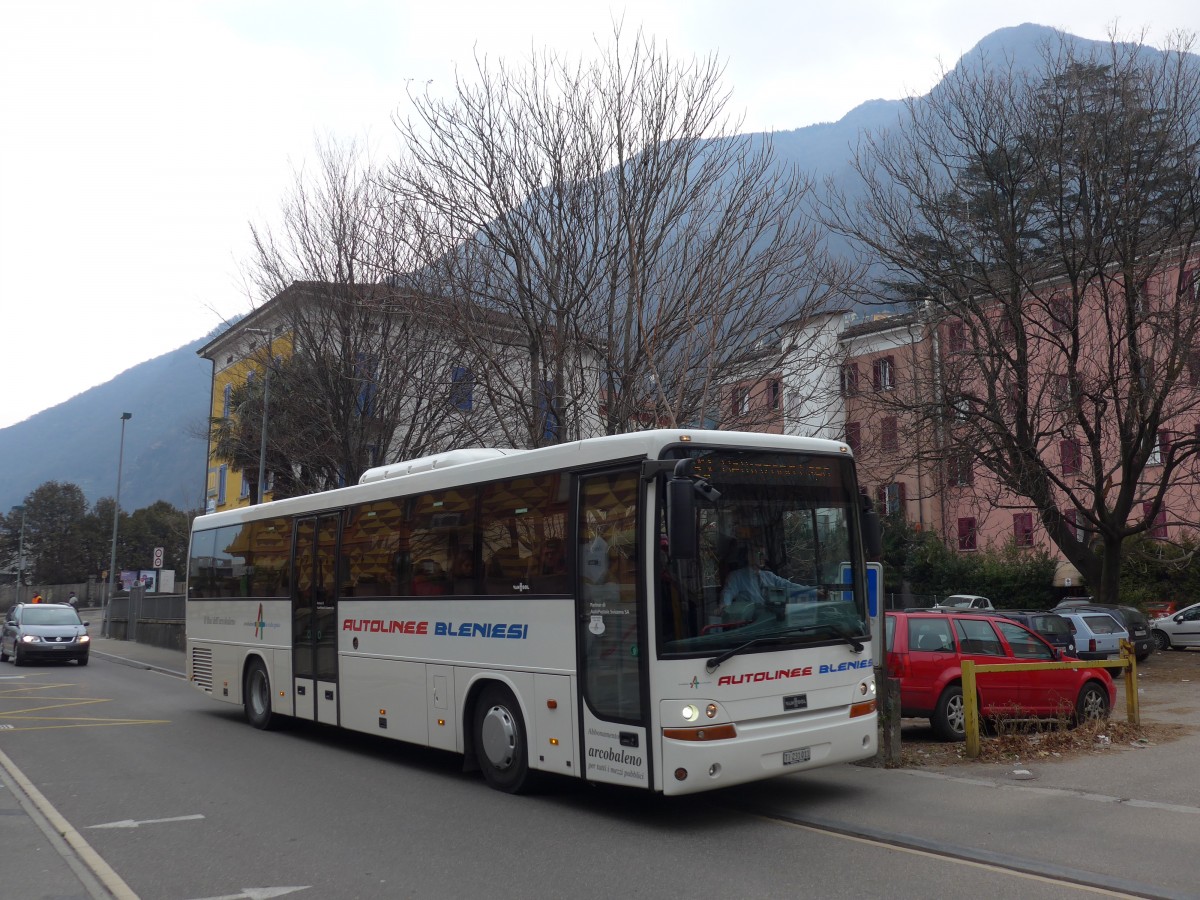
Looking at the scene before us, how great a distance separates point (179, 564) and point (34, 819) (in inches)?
2950

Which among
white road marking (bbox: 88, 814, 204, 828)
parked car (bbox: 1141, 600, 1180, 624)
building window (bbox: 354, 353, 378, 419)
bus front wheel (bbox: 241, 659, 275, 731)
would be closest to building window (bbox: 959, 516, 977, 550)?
parked car (bbox: 1141, 600, 1180, 624)

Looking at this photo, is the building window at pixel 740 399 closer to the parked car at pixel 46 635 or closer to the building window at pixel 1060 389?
the building window at pixel 1060 389

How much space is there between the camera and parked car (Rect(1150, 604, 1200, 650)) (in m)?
32.0

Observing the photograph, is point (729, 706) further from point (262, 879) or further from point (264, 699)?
point (264, 699)

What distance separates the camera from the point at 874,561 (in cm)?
1080

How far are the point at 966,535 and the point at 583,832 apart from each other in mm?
42946

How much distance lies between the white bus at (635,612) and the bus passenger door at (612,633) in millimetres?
16

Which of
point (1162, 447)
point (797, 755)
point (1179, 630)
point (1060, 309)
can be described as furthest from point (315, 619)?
point (1179, 630)

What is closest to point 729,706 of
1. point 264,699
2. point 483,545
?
point 483,545

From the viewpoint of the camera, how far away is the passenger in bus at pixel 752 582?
8.29 metres

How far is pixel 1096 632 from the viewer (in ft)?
80.3

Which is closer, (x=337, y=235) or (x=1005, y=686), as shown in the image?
(x=1005, y=686)

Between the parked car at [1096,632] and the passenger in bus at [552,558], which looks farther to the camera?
the parked car at [1096,632]

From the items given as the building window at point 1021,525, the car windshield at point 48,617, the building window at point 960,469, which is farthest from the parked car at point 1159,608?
the car windshield at point 48,617
